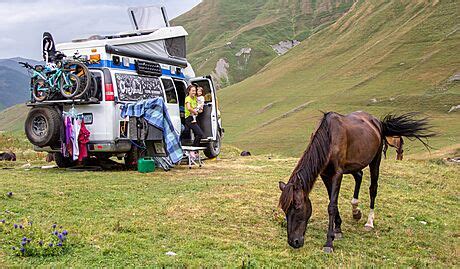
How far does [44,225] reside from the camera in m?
6.76

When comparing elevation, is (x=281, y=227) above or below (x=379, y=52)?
below

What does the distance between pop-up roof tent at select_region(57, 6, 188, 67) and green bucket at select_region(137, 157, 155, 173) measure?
284 centimetres

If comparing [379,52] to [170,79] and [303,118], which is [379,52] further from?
[170,79]

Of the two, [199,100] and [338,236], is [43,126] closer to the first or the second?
[199,100]

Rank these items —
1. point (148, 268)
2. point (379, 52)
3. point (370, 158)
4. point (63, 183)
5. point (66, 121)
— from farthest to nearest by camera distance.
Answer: point (379, 52) → point (66, 121) → point (63, 183) → point (370, 158) → point (148, 268)

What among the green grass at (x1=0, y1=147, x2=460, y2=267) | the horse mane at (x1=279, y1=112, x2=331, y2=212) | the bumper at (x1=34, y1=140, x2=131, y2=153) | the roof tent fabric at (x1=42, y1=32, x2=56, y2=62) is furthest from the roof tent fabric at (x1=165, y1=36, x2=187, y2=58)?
the horse mane at (x1=279, y1=112, x2=331, y2=212)

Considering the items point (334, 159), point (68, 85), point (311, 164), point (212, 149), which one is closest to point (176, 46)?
point (212, 149)

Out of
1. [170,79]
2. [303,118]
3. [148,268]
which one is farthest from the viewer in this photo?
[303,118]

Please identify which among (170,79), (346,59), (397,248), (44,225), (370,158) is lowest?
(397,248)

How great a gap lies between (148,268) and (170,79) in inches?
392

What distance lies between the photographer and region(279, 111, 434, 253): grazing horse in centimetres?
647

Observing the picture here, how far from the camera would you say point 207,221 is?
7.73 metres

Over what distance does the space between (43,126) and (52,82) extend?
1.12m

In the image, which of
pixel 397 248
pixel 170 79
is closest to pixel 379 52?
pixel 170 79
